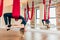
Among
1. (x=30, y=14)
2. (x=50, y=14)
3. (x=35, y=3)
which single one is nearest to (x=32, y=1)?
(x=35, y=3)

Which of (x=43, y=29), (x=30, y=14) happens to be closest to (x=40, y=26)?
(x=43, y=29)

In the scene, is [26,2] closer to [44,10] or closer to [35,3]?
[35,3]

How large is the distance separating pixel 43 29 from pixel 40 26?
159 millimetres

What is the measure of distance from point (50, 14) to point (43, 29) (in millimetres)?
725

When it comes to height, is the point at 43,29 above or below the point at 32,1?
below

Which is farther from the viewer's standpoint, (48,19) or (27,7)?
(27,7)

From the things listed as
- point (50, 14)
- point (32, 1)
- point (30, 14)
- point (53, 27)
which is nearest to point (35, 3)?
point (32, 1)

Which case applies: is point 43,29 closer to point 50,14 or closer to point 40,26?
point 40,26

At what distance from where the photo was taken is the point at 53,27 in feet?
14.3

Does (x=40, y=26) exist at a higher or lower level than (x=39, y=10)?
lower

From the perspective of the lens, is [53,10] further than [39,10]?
No

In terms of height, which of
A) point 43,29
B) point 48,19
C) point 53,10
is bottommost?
point 43,29

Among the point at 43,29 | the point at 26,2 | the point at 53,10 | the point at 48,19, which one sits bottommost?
the point at 43,29

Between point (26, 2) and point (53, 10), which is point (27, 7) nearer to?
point (26, 2)
